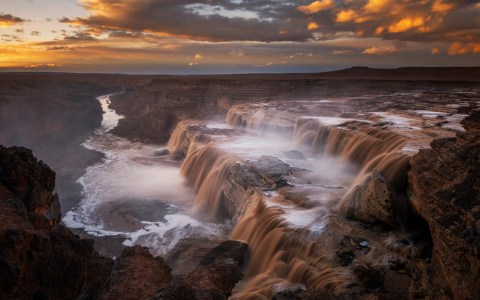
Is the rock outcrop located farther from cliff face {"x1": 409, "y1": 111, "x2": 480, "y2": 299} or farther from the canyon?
cliff face {"x1": 409, "y1": 111, "x2": 480, "y2": 299}

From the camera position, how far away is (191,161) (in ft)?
74.8

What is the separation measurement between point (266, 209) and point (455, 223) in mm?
7110

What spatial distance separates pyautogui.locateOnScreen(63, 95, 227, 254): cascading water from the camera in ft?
50.4

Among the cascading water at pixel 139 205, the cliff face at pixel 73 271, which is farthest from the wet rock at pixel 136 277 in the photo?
the cascading water at pixel 139 205

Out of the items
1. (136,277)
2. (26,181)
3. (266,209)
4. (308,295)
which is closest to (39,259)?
(136,277)

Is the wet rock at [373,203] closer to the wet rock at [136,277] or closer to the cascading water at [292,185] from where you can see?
the cascading water at [292,185]

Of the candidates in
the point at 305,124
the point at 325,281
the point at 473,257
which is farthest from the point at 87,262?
the point at 305,124

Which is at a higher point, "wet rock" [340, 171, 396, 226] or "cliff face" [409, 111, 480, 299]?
"cliff face" [409, 111, 480, 299]

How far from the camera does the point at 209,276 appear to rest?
22.3ft

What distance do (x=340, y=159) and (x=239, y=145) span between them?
673 cm

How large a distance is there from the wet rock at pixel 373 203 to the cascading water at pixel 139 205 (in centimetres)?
596

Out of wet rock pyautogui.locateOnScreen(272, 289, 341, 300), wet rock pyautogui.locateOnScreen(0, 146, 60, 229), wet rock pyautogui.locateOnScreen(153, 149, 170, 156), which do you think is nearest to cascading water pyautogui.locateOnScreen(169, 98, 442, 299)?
wet rock pyautogui.locateOnScreen(272, 289, 341, 300)

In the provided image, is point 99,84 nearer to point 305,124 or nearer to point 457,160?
point 305,124

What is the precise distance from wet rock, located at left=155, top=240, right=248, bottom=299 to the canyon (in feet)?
0.12
